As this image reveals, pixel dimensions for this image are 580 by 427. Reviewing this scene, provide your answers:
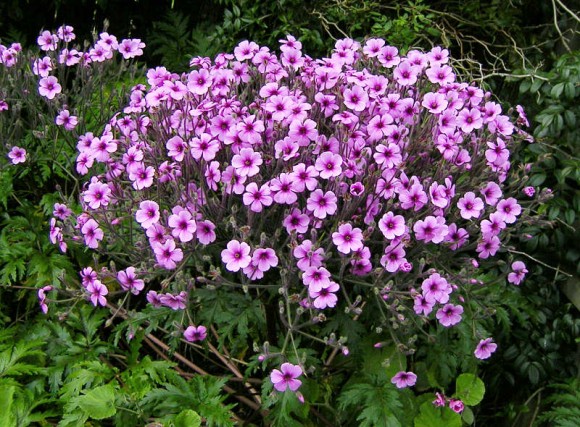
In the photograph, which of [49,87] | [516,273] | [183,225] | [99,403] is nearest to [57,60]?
[49,87]

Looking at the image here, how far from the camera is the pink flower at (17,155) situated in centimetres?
253

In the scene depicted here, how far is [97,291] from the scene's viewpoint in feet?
6.64

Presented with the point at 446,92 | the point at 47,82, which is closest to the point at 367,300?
the point at 446,92

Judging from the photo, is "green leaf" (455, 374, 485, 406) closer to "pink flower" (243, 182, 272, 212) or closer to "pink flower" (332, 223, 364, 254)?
"pink flower" (332, 223, 364, 254)

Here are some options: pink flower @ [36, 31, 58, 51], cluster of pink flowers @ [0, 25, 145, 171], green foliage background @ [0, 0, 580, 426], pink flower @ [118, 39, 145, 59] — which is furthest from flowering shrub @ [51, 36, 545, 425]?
pink flower @ [36, 31, 58, 51]

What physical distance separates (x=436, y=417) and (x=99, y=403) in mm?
1138

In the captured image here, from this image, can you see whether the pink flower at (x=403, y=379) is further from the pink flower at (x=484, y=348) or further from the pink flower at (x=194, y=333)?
the pink flower at (x=194, y=333)

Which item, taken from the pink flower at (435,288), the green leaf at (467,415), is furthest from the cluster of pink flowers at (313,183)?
the green leaf at (467,415)

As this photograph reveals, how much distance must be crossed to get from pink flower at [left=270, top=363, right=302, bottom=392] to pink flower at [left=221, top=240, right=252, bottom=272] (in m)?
0.30

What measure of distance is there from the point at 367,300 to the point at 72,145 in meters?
1.43

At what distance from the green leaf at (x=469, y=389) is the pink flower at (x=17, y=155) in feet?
5.96

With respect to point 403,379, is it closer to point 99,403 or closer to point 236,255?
point 236,255

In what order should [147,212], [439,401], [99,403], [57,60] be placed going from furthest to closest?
[57,60] → [439,401] → [99,403] → [147,212]

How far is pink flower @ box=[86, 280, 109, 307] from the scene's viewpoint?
2.01m
